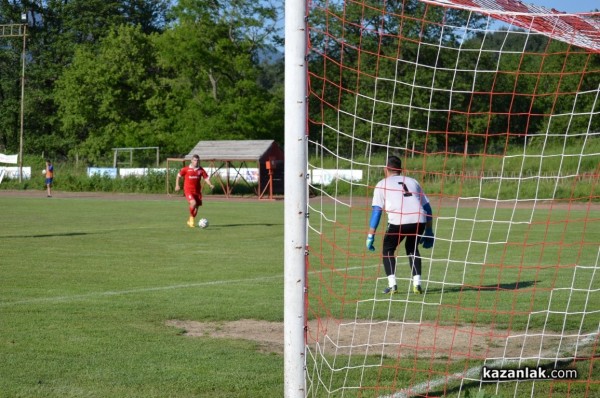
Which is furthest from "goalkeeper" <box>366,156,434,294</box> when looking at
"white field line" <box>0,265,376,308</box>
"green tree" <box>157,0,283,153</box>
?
"green tree" <box>157,0,283,153</box>

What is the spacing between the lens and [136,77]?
68625 millimetres

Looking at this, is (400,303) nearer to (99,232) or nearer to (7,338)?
(7,338)

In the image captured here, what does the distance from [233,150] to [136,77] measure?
24.0 meters

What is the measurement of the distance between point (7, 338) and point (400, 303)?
4570 millimetres

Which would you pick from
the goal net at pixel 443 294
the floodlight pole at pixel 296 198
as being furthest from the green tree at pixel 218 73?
the floodlight pole at pixel 296 198

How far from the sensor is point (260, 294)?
36.2 ft

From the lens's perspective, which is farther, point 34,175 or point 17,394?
point 34,175

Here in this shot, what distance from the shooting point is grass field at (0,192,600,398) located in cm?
661

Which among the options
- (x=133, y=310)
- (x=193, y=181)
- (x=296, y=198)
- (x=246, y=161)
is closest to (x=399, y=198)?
(x=133, y=310)

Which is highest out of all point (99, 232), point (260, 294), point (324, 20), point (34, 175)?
point (324, 20)

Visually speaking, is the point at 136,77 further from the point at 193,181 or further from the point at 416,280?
the point at 416,280

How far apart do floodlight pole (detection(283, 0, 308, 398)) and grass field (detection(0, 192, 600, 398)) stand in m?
0.61

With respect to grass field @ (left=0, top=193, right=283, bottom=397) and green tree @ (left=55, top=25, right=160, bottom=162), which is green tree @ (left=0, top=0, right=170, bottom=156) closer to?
green tree @ (left=55, top=25, right=160, bottom=162)

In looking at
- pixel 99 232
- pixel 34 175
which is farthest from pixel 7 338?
pixel 34 175
